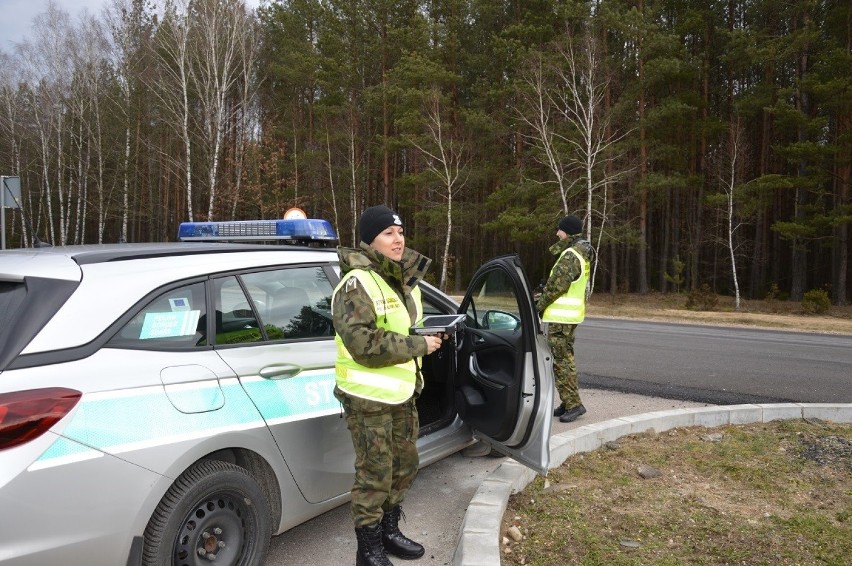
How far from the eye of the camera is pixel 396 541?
3057 millimetres

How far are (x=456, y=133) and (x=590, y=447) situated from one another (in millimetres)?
25971

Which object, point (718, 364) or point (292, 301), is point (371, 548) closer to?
point (292, 301)

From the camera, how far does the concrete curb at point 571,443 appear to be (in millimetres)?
2857

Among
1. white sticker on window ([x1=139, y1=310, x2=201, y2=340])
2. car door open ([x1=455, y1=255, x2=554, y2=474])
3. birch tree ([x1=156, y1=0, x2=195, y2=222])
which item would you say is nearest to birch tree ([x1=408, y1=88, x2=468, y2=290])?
birch tree ([x1=156, y1=0, x2=195, y2=222])

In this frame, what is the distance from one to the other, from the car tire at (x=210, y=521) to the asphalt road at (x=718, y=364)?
216 inches

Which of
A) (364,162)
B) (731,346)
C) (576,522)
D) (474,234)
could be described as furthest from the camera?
(474,234)

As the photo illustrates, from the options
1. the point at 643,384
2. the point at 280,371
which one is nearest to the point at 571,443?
the point at 280,371

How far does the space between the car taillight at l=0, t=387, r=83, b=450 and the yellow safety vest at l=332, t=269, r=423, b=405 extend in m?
1.13

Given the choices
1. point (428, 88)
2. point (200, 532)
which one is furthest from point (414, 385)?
point (428, 88)

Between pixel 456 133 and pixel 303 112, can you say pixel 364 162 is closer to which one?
pixel 303 112

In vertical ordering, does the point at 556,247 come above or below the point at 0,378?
above

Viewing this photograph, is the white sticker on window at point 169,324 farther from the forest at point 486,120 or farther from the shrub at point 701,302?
the shrub at point 701,302

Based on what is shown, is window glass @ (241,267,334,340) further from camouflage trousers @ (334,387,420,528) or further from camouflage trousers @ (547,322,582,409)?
camouflage trousers @ (547,322,582,409)

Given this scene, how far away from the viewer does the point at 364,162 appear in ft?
110
